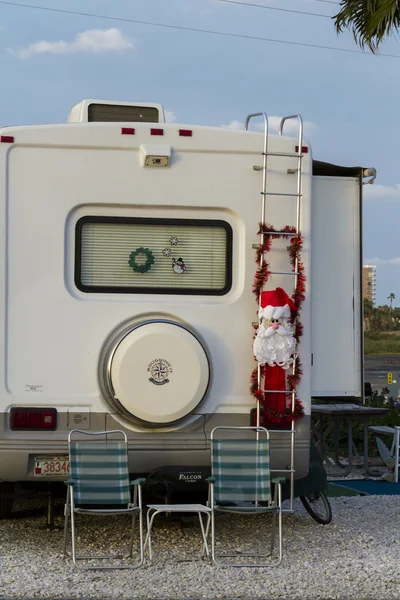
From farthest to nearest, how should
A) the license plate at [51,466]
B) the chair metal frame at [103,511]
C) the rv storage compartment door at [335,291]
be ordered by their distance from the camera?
the rv storage compartment door at [335,291] → the license plate at [51,466] → the chair metal frame at [103,511]

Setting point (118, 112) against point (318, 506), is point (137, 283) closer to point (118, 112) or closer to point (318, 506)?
point (118, 112)

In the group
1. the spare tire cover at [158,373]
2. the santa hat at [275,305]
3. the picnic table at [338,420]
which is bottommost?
the picnic table at [338,420]

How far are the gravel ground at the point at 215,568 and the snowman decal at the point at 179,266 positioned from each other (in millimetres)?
1949

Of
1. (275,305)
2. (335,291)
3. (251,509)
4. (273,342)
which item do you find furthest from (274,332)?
(251,509)

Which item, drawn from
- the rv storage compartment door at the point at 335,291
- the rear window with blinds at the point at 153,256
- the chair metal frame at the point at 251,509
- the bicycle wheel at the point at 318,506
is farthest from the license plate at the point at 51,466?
the bicycle wheel at the point at 318,506

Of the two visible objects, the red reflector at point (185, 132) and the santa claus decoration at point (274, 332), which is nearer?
the santa claus decoration at point (274, 332)

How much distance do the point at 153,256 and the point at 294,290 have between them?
40.3 inches

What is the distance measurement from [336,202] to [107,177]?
1696 mm

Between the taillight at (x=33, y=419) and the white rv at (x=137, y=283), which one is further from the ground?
the white rv at (x=137, y=283)

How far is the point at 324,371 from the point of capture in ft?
24.0

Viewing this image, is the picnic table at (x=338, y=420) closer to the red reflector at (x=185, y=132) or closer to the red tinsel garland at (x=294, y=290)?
the red tinsel garland at (x=294, y=290)

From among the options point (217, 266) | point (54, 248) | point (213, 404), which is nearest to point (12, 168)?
point (54, 248)

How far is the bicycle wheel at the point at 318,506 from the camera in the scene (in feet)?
26.5

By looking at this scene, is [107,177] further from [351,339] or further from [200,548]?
[200,548]
